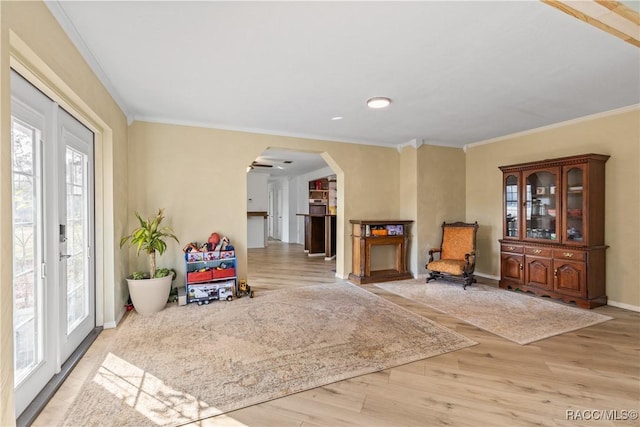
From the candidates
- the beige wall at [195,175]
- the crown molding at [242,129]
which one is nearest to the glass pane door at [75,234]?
the beige wall at [195,175]

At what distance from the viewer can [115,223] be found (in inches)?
125

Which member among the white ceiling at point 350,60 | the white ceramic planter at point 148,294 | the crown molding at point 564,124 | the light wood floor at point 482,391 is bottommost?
the light wood floor at point 482,391

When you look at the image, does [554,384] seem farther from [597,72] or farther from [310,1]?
[310,1]

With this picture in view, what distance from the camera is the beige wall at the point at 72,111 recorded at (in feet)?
4.31

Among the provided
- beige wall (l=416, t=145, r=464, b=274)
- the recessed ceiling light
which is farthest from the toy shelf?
beige wall (l=416, t=145, r=464, b=274)

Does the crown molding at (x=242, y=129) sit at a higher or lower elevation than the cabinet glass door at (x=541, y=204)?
higher

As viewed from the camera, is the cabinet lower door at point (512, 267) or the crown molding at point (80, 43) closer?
the crown molding at point (80, 43)

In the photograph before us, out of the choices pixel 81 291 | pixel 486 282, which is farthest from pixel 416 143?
pixel 81 291

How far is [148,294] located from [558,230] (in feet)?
17.1

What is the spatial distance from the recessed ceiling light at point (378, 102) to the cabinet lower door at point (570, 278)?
309 cm

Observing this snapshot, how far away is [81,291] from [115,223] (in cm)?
75

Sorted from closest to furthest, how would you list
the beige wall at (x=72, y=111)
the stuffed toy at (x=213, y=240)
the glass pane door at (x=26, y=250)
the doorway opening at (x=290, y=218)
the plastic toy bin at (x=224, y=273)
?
Result: the beige wall at (x=72, y=111), the glass pane door at (x=26, y=250), the plastic toy bin at (x=224, y=273), the stuffed toy at (x=213, y=240), the doorway opening at (x=290, y=218)

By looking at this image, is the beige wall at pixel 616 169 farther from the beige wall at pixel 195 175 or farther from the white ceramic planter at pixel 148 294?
the white ceramic planter at pixel 148 294

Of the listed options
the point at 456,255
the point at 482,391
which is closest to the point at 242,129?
the point at 456,255
